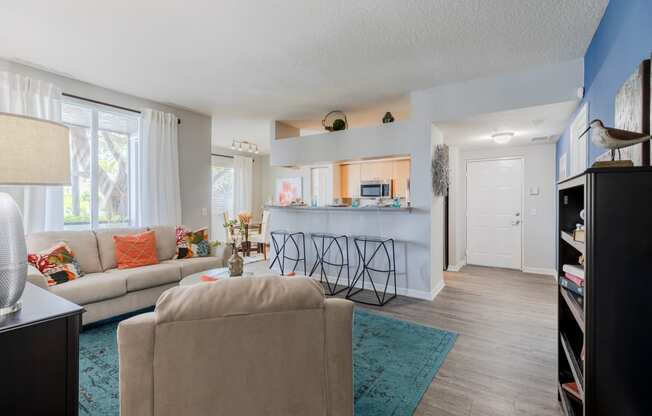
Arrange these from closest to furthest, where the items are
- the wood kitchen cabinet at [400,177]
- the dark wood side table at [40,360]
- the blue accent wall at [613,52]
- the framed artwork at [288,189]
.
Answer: the dark wood side table at [40,360]
the blue accent wall at [613,52]
the wood kitchen cabinet at [400,177]
the framed artwork at [288,189]

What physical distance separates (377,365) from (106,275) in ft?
8.94

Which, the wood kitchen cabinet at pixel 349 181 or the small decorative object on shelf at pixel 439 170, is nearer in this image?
the small decorative object on shelf at pixel 439 170

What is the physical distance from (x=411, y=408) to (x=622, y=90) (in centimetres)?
221

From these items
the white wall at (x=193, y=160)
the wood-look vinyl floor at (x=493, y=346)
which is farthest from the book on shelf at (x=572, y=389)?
the white wall at (x=193, y=160)

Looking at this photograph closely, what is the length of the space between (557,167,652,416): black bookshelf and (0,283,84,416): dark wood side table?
1911 mm

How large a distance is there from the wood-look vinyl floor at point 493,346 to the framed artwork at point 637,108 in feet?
5.01

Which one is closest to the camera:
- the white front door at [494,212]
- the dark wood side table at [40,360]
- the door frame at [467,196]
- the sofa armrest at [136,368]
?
the sofa armrest at [136,368]

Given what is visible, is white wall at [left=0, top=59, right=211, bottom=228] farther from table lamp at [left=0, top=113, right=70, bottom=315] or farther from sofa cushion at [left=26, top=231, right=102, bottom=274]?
table lamp at [left=0, top=113, right=70, bottom=315]

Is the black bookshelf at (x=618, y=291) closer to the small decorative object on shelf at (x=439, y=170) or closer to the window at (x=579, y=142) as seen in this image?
the window at (x=579, y=142)

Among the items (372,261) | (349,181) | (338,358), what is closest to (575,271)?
(338,358)

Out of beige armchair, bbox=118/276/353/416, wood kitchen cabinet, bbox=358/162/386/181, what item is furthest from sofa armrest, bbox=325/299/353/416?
wood kitchen cabinet, bbox=358/162/386/181

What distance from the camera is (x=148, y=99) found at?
14.1 ft

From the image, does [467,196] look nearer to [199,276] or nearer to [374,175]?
[374,175]

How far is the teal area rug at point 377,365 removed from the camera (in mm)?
1887
